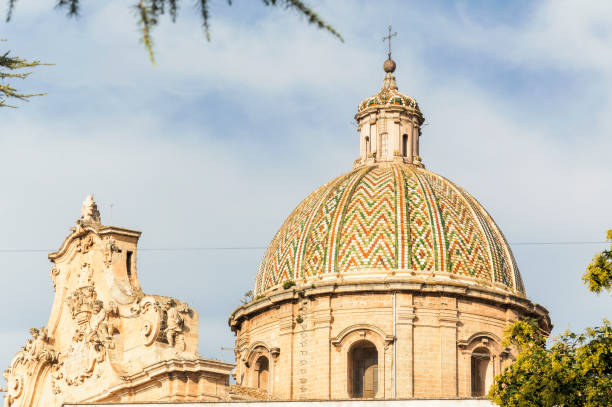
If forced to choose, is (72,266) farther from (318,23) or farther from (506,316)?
(318,23)

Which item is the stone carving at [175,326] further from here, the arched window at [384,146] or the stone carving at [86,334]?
the arched window at [384,146]

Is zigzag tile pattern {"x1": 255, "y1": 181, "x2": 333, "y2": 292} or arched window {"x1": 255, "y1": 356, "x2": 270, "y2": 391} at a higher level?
zigzag tile pattern {"x1": 255, "y1": 181, "x2": 333, "y2": 292}

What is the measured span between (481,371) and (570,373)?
16.0m

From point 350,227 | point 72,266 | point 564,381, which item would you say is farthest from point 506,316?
point 564,381

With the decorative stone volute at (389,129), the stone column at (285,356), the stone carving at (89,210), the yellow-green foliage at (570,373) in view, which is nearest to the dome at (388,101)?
the decorative stone volute at (389,129)

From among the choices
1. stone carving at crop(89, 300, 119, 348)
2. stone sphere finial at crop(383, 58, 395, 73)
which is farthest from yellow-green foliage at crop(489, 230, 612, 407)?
stone sphere finial at crop(383, 58, 395, 73)

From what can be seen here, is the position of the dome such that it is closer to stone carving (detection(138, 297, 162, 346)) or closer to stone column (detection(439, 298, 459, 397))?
stone column (detection(439, 298, 459, 397))

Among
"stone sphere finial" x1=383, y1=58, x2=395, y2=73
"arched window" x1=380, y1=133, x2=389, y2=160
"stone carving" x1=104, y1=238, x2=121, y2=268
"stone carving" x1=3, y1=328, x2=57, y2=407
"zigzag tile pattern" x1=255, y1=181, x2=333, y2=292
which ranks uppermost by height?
"stone sphere finial" x1=383, y1=58, x2=395, y2=73

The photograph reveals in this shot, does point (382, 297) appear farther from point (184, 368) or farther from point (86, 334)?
point (184, 368)

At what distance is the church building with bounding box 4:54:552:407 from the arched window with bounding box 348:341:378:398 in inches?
1.5

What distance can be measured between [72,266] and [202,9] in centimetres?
2399

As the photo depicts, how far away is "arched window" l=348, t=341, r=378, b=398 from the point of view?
118 feet

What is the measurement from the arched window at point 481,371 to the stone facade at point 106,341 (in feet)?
34.6

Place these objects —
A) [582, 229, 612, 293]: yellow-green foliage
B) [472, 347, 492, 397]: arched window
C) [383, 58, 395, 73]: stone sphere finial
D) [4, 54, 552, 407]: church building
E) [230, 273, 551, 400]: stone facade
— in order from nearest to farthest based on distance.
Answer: [582, 229, 612, 293]: yellow-green foliage < [4, 54, 552, 407]: church building < [230, 273, 551, 400]: stone facade < [472, 347, 492, 397]: arched window < [383, 58, 395, 73]: stone sphere finial
